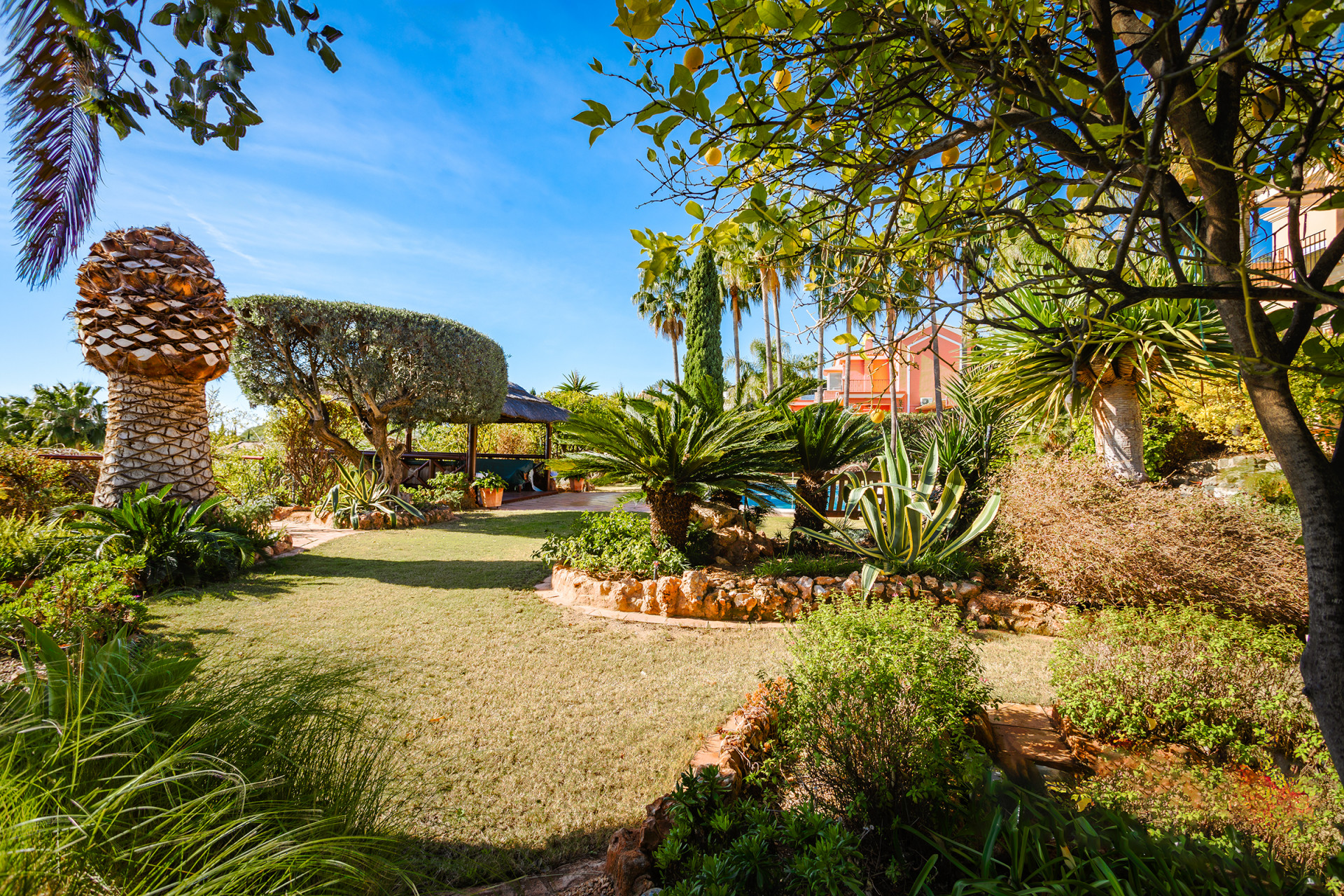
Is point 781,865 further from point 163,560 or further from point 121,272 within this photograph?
point 121,272

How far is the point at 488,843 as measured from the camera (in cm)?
222

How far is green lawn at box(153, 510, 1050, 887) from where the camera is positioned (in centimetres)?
237

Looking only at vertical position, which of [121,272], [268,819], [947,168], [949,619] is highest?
[121,272]

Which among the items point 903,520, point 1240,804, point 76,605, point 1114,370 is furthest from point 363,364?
point 1240,804

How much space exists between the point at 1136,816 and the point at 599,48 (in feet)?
11.2

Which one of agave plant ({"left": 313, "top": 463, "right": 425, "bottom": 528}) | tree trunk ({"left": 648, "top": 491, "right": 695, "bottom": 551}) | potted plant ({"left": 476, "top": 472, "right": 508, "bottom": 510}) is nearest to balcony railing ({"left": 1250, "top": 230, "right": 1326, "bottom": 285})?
tree trunk ({"left": 648, "top": 491, "right": 695, "bottom": 551})

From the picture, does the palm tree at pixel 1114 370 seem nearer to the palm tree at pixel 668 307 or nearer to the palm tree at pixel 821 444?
the palm tree at pixel 821 444

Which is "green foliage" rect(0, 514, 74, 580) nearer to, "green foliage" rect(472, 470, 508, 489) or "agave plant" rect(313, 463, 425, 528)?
"agave plant" rect(313, 463, 425, 528)

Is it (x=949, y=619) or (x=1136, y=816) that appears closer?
(x=1136, y=816)

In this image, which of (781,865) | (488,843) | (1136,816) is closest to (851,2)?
(781,865)

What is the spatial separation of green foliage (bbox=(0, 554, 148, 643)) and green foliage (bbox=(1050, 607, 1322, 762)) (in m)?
5.01

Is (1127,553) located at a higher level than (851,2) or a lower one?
lower

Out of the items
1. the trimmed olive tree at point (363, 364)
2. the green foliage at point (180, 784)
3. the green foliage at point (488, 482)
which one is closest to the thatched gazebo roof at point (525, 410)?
the green foliage at point (488, 482)

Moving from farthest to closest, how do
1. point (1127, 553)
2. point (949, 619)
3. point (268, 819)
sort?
point (1127, 553), point (949, 619), point (268, 819)
